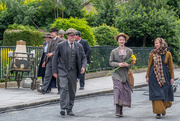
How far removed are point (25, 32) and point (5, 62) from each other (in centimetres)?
1200

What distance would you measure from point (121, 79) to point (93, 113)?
1.00 m

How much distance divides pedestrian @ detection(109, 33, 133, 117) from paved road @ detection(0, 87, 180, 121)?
11.3 inches

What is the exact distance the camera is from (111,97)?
12.1 m

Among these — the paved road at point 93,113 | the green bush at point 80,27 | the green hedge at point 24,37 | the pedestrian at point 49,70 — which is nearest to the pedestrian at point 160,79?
the paved road at point 93,113

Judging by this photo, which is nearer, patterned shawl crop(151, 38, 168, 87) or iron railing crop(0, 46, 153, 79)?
patterned shawl crop(151, 38, 168, 87)

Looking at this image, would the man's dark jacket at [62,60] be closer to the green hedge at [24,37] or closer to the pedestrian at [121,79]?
the pedestrian at [121,79]

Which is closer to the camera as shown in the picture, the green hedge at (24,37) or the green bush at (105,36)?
the green bush at (105,36)

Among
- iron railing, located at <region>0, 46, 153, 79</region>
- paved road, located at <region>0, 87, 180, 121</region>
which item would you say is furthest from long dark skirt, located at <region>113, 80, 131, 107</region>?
iron railing, located at <region>0, 46, 153, 79</region>

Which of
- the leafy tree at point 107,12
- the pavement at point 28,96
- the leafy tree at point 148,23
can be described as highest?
the leafy tree at point 107,12

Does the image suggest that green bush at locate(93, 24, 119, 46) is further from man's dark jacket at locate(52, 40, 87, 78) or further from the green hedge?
man's dark jacket at locate(52, 40, 87, 78)

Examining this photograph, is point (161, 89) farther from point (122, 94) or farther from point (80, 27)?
point (80, 27)

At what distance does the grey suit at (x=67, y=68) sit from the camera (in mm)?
8672

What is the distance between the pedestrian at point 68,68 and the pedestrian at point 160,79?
4.92 feet

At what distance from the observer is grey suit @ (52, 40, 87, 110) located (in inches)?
341
